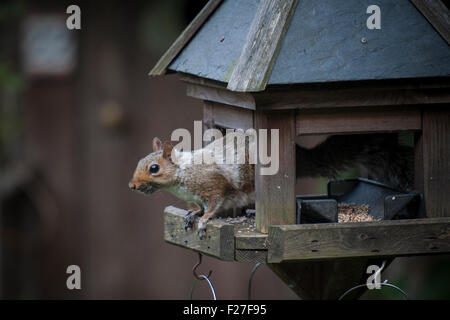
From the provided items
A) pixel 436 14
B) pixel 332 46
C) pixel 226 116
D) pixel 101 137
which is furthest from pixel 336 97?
pixel 101 137

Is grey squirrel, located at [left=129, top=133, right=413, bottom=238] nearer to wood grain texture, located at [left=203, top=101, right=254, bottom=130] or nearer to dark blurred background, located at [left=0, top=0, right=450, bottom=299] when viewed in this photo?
wood grain texture, located at [left=203, top=101, right=254, bottom=130]

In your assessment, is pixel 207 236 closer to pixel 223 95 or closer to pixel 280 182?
pixel 280 182

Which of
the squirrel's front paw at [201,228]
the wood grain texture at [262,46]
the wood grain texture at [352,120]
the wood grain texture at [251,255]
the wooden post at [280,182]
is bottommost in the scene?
the wood grain texture at [251,255]

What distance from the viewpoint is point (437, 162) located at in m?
2.99

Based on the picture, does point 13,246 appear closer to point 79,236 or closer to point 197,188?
point 79,236

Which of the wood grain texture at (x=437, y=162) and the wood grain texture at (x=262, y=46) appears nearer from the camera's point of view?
the wood grain texture at (x=262, y=46)

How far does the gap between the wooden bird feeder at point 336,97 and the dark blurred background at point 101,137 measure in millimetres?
2767

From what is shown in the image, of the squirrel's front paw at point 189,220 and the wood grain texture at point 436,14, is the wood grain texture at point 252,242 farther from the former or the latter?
the wood grain texture at point 436,14

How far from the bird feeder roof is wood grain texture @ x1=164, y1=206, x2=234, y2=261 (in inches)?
21.1

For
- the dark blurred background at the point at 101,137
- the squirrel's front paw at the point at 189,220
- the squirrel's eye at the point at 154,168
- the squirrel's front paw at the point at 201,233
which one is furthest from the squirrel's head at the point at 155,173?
the dark blurred background at the point at 101,137

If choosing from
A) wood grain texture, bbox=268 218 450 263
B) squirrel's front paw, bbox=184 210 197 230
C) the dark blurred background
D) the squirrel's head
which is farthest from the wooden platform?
the dark blurred background

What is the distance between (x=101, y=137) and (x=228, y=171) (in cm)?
341

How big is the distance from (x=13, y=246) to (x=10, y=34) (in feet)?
6.48

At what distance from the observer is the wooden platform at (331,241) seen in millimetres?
2793
